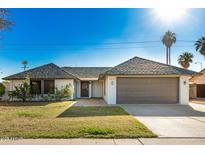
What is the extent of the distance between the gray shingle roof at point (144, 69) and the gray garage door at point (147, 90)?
66 centimetres

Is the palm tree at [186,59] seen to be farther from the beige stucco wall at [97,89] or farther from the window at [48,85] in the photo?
the window at [48,85]

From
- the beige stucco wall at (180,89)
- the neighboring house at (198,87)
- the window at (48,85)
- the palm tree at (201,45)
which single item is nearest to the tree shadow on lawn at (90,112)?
the beige stucco wall at (180,89)

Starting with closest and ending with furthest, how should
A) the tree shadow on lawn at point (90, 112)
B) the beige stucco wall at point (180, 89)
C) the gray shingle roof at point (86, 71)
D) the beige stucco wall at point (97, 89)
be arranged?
the tree shadow on lawn at point (90, 112) < the beige stucco wall at point (180, 89) < the beige stucco wall at point (97, 89) < the gray shingle roof at point (86, 71)

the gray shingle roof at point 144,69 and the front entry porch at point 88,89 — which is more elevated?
the gray shingle roof at point 144,69

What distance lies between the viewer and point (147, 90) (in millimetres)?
19188

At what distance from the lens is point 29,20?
17625 millimetres

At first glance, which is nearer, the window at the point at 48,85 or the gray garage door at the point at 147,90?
the gray garage door at the point at 147,90

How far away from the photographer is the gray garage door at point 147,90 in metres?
19.2

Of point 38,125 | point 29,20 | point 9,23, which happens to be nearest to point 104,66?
point 29,20

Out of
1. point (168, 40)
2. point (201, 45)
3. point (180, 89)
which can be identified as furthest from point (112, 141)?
point (168, 40)

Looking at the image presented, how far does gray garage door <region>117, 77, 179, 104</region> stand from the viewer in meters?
19.2

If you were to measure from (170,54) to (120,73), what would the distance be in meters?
26.3

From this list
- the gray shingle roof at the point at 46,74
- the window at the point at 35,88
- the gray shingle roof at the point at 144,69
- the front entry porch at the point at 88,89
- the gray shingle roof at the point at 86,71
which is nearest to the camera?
the gray shingle roof at the point at 144,69

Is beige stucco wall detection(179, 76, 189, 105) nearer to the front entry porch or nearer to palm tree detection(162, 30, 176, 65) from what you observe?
the front entry porch
